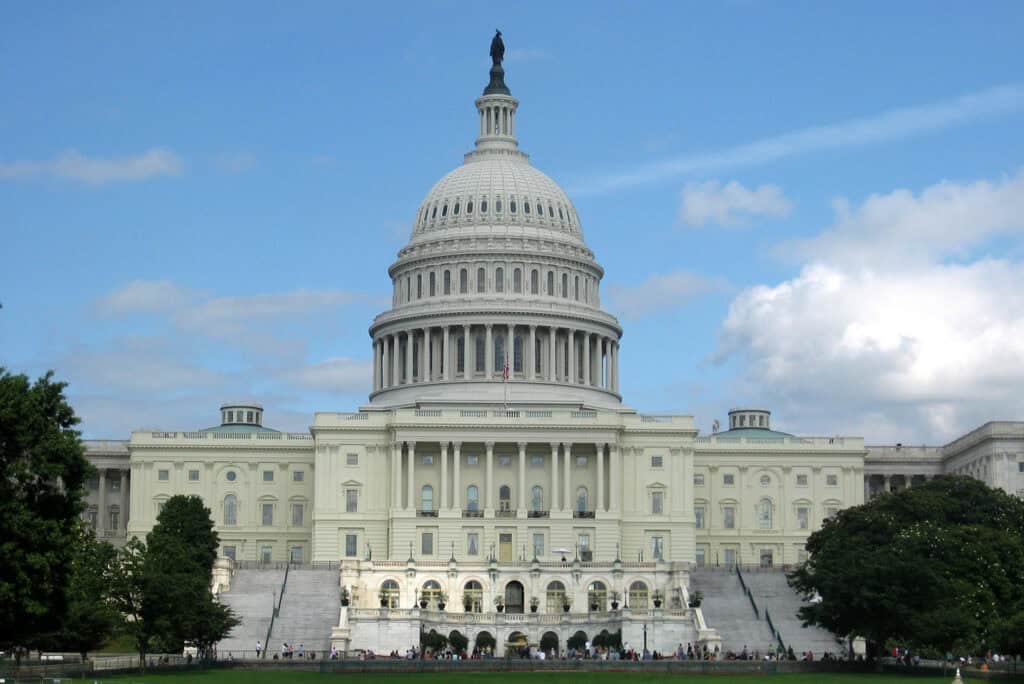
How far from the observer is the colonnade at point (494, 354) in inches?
7116

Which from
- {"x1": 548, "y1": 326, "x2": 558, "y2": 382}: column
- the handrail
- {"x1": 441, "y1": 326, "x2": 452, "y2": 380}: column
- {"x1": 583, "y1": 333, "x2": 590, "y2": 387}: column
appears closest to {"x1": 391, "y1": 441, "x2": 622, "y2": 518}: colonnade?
{"x1": 548, "y1": 326, "x2": 558, "y2": 382}: column

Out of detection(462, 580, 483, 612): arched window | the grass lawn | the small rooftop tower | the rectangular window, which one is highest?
the small rooftop tower

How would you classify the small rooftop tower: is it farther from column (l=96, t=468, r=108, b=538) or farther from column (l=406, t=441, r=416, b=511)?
column (l=96, t=468, r=108, b=538)

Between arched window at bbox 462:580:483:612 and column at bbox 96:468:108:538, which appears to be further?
column at bbox 96:468:108:538

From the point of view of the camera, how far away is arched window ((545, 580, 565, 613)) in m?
148

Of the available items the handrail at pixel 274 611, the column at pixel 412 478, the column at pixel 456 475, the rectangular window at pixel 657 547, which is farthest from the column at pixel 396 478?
the rectangular window at pixel 657 547

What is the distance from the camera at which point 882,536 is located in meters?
136

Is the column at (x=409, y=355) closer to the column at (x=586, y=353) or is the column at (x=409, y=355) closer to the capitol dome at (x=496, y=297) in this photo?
the capitol dome at (x=496, y=297)

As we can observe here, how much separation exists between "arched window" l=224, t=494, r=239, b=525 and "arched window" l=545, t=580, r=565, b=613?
1427 inches

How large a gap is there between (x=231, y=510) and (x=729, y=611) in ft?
160

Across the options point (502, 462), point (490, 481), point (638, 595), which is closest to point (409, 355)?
point (502, 462)

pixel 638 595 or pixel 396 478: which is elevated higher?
pixel 396 478

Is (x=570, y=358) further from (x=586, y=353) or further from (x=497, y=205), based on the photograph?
(x=497, y=205)

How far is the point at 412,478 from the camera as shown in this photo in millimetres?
165000
